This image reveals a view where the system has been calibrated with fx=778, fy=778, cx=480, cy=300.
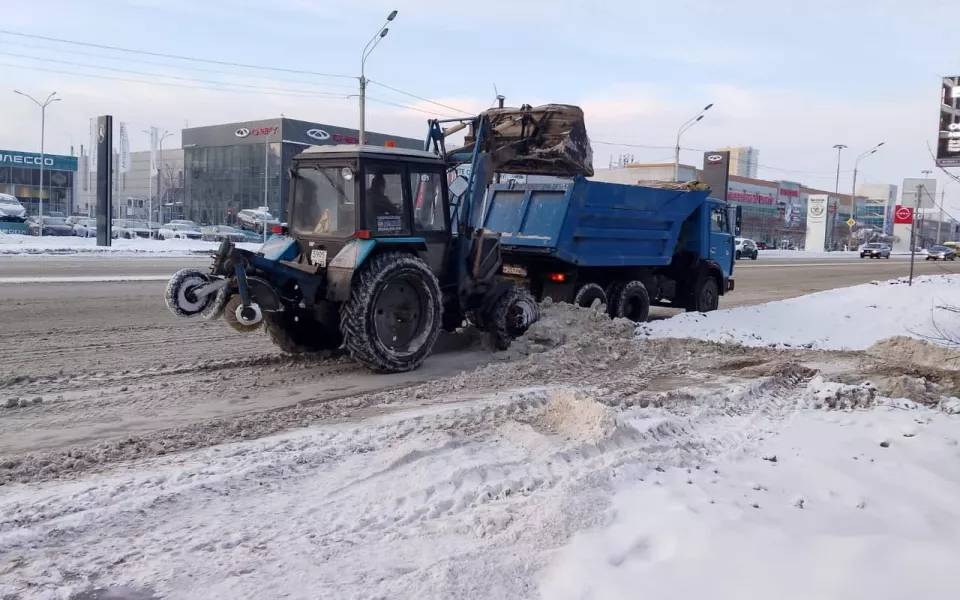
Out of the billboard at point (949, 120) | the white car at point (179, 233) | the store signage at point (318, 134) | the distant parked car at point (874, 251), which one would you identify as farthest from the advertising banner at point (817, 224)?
the billboard at point (949, 120)

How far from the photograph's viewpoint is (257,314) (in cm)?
730

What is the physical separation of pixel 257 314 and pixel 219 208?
198ft

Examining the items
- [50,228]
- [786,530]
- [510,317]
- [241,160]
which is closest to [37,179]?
[241,160]

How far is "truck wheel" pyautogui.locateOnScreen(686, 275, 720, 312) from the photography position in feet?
46.3

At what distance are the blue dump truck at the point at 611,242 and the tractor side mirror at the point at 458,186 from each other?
86.1 inches

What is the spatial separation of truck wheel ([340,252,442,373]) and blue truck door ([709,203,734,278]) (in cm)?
749

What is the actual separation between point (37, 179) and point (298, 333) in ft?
220

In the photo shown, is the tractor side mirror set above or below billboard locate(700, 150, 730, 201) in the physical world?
below

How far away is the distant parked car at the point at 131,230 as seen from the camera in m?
43.7

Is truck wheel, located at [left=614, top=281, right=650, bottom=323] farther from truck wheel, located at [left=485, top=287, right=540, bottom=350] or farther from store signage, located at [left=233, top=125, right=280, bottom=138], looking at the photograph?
store signage, located at [left=233, top=125, right=280, bottom=138]

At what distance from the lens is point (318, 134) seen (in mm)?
57750

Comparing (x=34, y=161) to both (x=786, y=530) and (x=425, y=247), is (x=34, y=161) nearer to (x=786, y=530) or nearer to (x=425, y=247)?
(x=425, y=247)

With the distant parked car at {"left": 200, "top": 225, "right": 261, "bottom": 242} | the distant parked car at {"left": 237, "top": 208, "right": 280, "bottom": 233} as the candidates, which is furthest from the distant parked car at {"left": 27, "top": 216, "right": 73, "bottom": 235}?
the distant parked car at {"left": 237, "top": 208, "right": 280, "bottom": 233}

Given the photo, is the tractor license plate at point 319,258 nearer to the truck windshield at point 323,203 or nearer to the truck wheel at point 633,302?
the truck windshield at point 323,203
